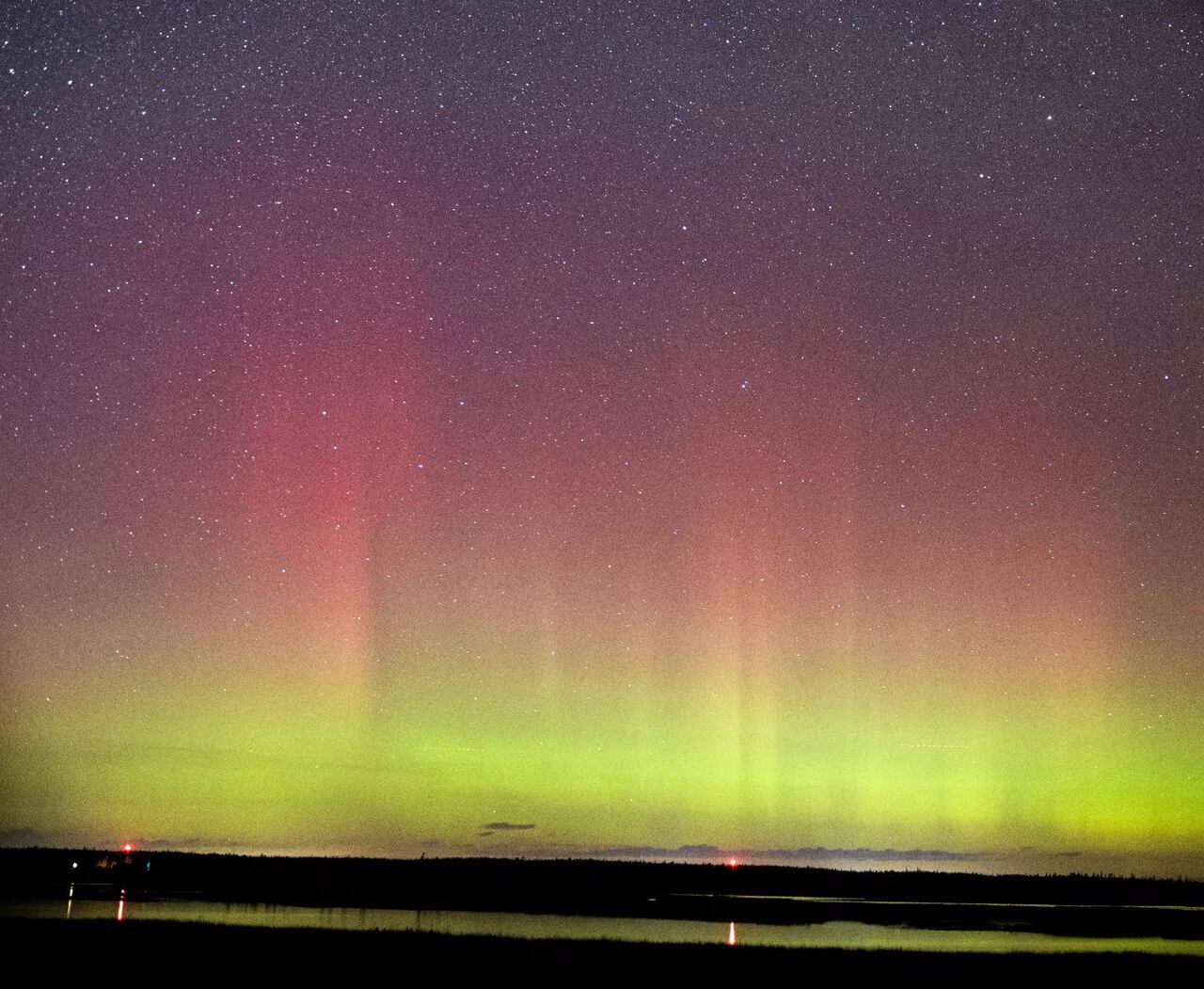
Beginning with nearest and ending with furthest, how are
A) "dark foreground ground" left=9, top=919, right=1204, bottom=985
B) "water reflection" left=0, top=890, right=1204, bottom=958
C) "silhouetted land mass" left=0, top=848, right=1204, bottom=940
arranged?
1. "dark foreground ground" left=9, top=919, right=1204, bottom=985
2. "water reflection" left=0, top=890, right=1204, bottom=958
3. "silhouetted land mass" left=0, top=848, right=1204, bottom=940

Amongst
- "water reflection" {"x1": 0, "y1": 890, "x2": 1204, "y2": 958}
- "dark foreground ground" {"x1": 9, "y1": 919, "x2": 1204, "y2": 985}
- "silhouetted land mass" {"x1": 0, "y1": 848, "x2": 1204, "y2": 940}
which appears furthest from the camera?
"silhouetted land mass" {"x1": 0, "y1": 848, "x2": 1204, "y2": 940}

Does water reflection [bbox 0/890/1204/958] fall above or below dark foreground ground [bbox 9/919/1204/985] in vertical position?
below

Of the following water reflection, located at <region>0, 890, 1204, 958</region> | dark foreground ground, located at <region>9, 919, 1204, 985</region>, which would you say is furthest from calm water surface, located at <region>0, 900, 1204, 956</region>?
dark foreground ground, located at <region>9, 919, 1204, 985</region>

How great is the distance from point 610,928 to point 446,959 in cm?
1353

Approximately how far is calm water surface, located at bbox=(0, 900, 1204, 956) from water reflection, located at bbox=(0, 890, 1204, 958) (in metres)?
0.03

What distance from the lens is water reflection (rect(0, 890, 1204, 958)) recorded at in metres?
36.5

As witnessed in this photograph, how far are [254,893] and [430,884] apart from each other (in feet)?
60.3

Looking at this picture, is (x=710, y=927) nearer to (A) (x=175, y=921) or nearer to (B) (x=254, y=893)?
(A) (x=175, y=921)

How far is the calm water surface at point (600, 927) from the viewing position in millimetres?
36500

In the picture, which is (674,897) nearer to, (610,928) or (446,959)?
(610,928)

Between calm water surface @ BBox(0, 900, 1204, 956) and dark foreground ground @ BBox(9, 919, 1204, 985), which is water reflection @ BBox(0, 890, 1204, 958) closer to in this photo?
calm water surface @ BBox(0, 900, 1204, 956)

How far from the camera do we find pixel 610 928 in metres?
40.3

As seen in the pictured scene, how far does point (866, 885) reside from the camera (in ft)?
295

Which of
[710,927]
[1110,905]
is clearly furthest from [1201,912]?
[710,927]
